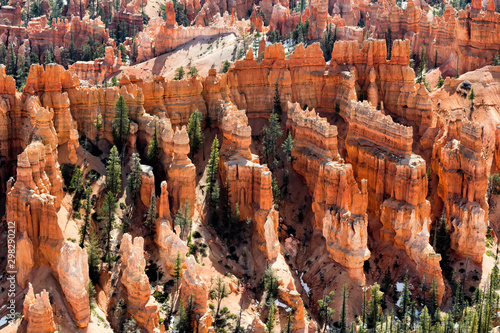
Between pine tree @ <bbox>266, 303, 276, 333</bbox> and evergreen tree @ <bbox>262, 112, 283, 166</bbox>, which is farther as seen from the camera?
evergreen tree @ <bbox>262, 112, 283, 166</bbox>

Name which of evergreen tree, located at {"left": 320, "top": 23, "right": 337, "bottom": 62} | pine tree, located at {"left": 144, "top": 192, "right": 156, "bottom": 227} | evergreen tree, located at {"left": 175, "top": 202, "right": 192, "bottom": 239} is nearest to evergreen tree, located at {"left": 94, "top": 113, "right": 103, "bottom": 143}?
pine tree, located at {"left": 144, "top": 192, "right": 156, "bottom": 227}

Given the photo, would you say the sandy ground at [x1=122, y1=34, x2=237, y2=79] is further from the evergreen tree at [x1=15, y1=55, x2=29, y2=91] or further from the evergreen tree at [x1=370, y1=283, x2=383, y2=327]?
the evergreen tree at [x1=370, y1=283, x2=383, y2=327]

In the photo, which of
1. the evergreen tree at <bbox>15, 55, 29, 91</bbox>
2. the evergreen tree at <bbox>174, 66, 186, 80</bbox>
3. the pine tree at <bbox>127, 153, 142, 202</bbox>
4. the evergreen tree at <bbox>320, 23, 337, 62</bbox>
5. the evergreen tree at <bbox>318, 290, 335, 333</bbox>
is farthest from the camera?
the evergreen tree at <bbox>15, 55, 29, 91</bbox>

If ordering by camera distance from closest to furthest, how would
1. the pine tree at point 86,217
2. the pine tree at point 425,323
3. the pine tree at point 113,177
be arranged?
the pine tree at point 425,323, the pine tree at point 86,217, the pine tree at point 113,177

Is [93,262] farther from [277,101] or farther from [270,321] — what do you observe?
[277,101]

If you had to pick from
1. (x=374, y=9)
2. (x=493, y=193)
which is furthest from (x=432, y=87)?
(x=374, y=9)

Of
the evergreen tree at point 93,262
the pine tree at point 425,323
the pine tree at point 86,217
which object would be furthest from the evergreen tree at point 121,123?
the pine tree at point 425,323

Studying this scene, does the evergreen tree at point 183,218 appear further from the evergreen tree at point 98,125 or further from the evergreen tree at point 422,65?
the evergreen tree at point 422,65
